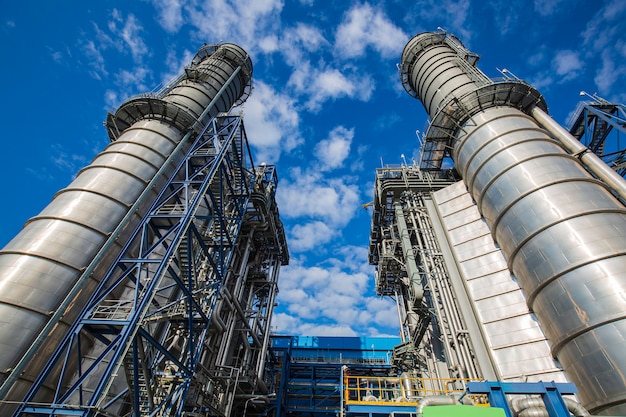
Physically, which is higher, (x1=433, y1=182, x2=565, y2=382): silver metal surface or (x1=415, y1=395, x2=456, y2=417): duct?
(x1=433, y1=182, x2=565, y2=382): silver metal surface

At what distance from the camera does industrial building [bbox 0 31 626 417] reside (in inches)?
395

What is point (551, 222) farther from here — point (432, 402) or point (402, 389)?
point (432, 402)

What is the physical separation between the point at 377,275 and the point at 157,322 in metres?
16.3

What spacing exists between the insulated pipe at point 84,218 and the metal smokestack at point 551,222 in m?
15.8

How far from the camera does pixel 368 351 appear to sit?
113ft

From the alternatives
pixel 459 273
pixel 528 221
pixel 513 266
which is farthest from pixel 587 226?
pixel 459 273

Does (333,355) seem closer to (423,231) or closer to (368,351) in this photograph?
(368,351)

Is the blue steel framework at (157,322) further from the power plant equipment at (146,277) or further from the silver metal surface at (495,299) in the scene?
the silver metal surface at (495,299)

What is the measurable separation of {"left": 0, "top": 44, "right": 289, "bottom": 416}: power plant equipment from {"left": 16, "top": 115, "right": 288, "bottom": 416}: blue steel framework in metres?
0.06

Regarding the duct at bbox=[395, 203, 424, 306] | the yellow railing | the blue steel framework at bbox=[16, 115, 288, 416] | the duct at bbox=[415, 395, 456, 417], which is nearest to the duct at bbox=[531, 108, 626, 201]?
the duct at bbox=[395, 203, 424, 306]

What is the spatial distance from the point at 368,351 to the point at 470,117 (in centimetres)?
2605

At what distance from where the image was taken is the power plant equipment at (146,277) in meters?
10.3

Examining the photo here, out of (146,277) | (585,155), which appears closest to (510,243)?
(585,155)

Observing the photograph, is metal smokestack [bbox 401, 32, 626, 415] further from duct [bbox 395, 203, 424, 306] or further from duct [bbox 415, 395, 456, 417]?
duct [bbox 415, 395, 456, 417]
